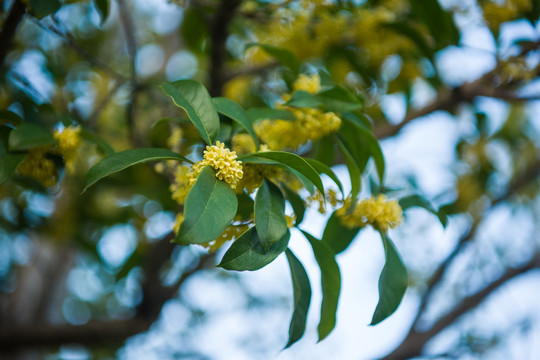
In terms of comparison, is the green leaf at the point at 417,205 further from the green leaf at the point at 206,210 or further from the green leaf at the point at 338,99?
the green leaf at the point at 206,210

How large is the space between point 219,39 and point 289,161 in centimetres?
88

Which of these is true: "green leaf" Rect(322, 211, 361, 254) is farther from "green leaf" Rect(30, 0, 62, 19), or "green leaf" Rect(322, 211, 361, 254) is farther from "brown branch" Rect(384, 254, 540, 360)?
"brown branch" Rect(384, 254, 540, 360)

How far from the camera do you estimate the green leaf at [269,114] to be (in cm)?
95

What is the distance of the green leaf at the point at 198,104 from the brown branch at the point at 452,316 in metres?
1.68

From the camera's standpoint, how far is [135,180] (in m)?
2.00

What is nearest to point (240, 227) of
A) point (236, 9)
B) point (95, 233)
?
point (236, 9)

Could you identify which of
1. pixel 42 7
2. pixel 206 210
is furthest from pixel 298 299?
pixel 42 7

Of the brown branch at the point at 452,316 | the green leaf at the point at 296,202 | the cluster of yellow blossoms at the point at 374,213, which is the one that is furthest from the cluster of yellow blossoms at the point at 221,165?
the brown branch at the point at 452,316

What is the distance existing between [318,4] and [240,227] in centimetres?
93

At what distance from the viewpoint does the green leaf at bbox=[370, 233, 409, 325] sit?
83 cm

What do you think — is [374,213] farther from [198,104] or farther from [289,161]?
[198,104]

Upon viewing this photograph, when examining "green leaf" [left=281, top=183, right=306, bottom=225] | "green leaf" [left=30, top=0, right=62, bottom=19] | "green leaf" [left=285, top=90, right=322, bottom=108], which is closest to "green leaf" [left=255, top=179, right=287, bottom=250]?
"green leaf" [left=281, top=183, right=306, bottom=225]

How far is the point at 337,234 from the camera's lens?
3.45ft

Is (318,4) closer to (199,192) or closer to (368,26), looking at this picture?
(368,26)
